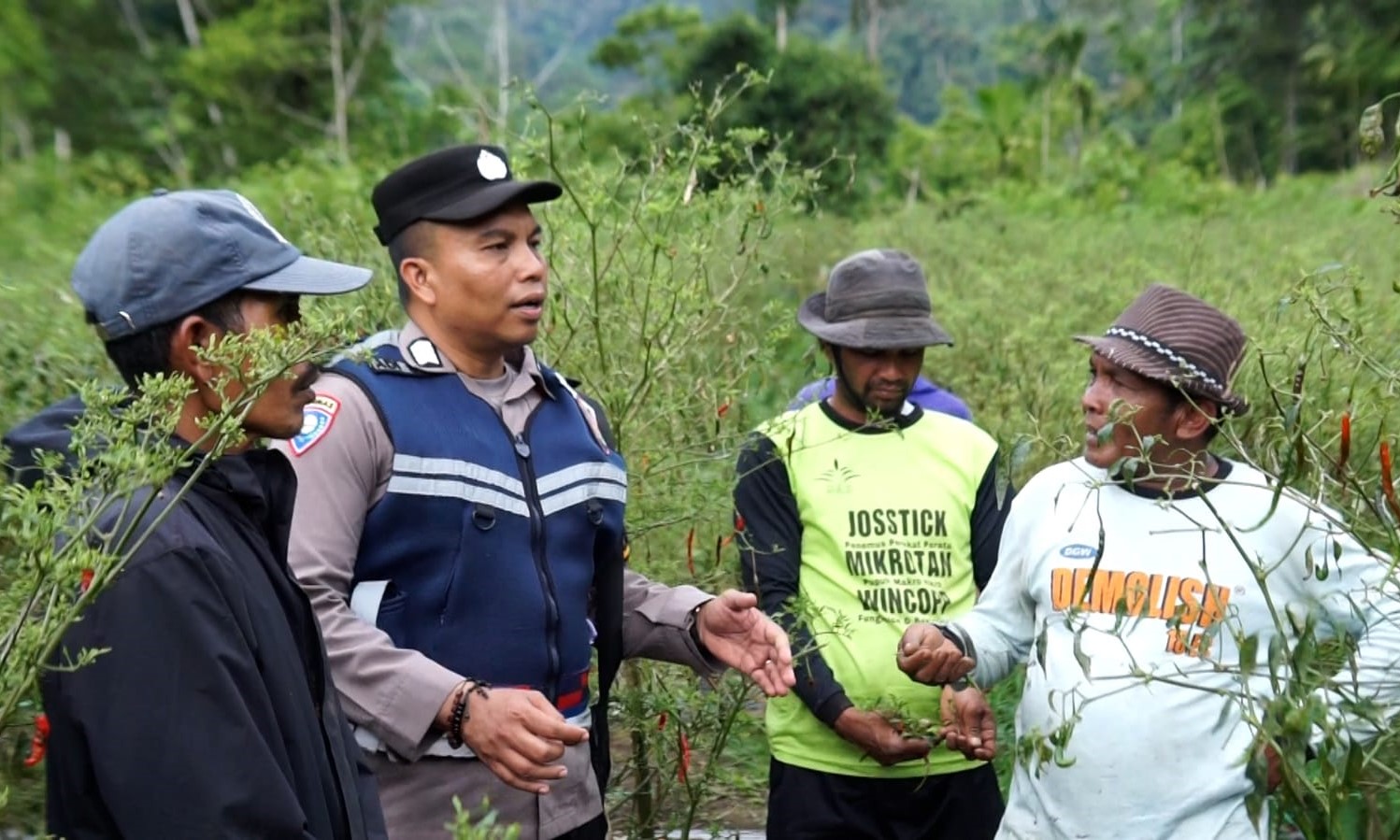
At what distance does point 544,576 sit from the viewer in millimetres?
3031

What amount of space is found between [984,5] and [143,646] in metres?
74.8

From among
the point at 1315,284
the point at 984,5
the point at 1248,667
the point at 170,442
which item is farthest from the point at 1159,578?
the point at 984,5

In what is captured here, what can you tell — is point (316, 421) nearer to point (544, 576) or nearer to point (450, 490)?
point (450, 490)

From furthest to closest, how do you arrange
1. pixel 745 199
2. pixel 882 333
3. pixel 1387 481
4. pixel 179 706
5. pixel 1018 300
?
pixel 1018 300 → pixel 745 199 → pixel 882 333 → pixel 1387 481 → pixel 179 706

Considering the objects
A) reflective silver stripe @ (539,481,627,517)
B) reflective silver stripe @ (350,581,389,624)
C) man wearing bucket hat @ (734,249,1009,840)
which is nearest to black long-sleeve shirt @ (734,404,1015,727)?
man wearing bucket hat @ (734,249,1009,840)

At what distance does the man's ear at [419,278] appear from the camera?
3225mm

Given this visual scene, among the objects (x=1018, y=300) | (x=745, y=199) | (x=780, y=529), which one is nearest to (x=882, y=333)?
(x=780, y=529)

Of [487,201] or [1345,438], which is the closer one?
[1345,438]

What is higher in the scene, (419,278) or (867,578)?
(419,278)

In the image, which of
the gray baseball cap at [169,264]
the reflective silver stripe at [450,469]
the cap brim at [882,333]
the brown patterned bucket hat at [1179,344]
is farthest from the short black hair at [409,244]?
the brown patterned bucket hat at [1179,344]

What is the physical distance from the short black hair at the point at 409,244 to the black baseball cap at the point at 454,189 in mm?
13

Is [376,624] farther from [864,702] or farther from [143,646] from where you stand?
[864,702]

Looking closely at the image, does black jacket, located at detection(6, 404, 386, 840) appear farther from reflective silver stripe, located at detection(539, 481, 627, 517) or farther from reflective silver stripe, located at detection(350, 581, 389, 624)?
reflective silver stripe, located at detection(539, 481, 627, 517)

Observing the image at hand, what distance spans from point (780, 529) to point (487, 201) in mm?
1165
